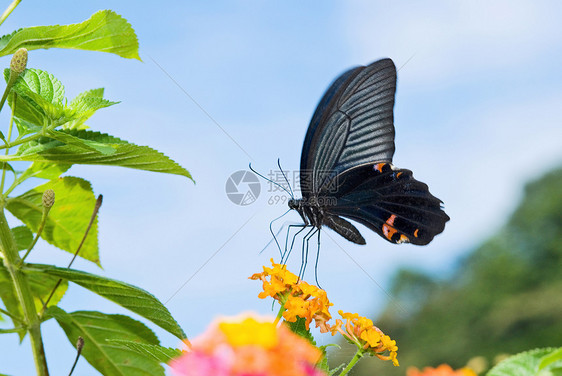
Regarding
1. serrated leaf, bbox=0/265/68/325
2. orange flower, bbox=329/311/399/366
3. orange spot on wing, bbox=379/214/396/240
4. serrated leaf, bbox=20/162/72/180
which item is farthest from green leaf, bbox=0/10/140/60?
orange spot on wing, bbox=379/214/396/240

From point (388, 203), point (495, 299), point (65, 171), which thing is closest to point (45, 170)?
point (65, 171)

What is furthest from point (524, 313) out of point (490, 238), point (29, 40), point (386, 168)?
point (29, 40)

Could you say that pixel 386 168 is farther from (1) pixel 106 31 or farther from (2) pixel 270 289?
(1) pixel 106 31

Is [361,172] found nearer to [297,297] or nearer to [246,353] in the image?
[297,297]

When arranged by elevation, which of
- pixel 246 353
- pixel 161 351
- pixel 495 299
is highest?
pixel 495 299

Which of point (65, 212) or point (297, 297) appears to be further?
point (65, 212)

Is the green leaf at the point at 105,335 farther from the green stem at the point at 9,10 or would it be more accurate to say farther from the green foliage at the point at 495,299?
the green foliage at the point at 495,299

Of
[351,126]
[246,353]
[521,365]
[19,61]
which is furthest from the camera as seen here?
[351,126]

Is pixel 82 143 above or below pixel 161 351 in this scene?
above

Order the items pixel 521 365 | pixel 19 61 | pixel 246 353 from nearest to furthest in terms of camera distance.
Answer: pixel 246 353 → pixel 521 365 → pixel 19 61
